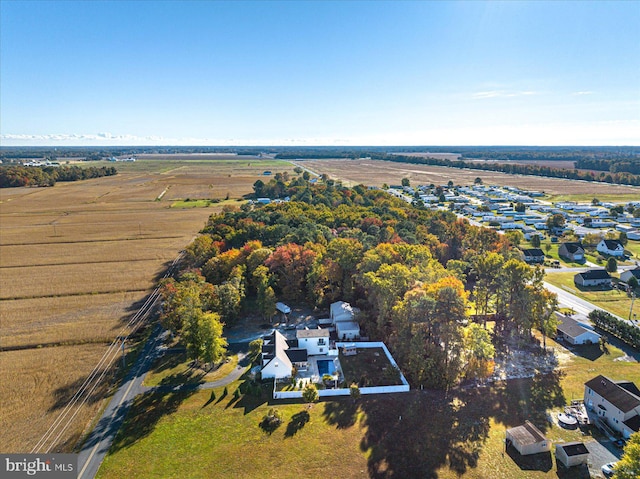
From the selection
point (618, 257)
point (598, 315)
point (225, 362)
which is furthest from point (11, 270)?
point (618, 257)

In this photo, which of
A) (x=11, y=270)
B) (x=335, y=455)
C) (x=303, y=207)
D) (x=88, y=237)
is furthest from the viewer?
(x=303, y=207)

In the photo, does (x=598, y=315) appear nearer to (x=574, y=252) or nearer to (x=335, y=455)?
(x=574, y=252)

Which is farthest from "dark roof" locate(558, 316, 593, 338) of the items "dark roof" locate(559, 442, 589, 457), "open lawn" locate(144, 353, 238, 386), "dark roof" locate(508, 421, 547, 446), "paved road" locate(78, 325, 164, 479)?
"paved road" locate(78, 325, 164, 479)

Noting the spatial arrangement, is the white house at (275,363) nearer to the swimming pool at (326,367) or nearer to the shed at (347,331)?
the swimming pool at (326,367)

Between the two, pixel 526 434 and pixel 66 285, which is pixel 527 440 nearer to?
pixel 526 434

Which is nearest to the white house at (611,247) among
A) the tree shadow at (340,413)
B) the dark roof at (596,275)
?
the dark roof at (596,275)

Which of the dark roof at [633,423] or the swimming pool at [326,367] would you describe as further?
the swimming pool at [326,367]
